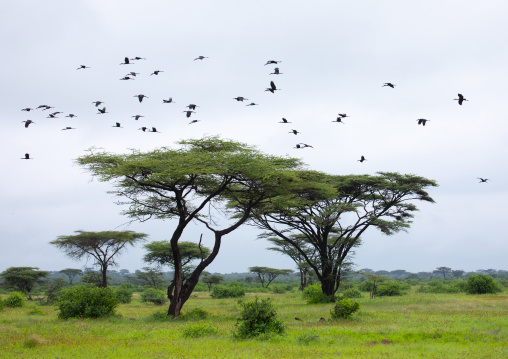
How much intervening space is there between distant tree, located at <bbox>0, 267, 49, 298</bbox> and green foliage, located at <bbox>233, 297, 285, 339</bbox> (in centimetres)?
3791

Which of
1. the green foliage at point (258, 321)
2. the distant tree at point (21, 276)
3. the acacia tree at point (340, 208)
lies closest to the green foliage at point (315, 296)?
the acacia tree at point (340, 208)

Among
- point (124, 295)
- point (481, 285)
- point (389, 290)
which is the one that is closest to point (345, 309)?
point (481, 285)

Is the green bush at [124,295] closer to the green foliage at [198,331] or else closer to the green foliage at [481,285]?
the green foliage at [198,331]

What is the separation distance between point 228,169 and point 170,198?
4.02m

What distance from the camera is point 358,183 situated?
27672 mm

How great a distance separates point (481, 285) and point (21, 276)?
42.9m

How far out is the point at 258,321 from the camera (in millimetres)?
13578

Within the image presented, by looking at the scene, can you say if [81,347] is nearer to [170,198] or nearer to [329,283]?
[170,198]

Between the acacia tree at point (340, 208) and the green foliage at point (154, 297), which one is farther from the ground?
the acacia tree at point (340, 208)

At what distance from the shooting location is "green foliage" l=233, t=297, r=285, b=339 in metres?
13.3

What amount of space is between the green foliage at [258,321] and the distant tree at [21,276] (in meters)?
37.9

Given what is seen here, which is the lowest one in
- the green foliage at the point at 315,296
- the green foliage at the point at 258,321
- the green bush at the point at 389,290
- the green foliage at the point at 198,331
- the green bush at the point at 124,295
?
the green bush at the point at 124,295

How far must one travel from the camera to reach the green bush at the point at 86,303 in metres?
19.2

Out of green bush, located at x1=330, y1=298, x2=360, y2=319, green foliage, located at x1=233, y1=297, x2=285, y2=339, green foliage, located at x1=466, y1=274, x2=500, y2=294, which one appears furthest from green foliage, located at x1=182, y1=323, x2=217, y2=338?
green foliage, located at x1=466, y1=274, x2=500, y2=294
